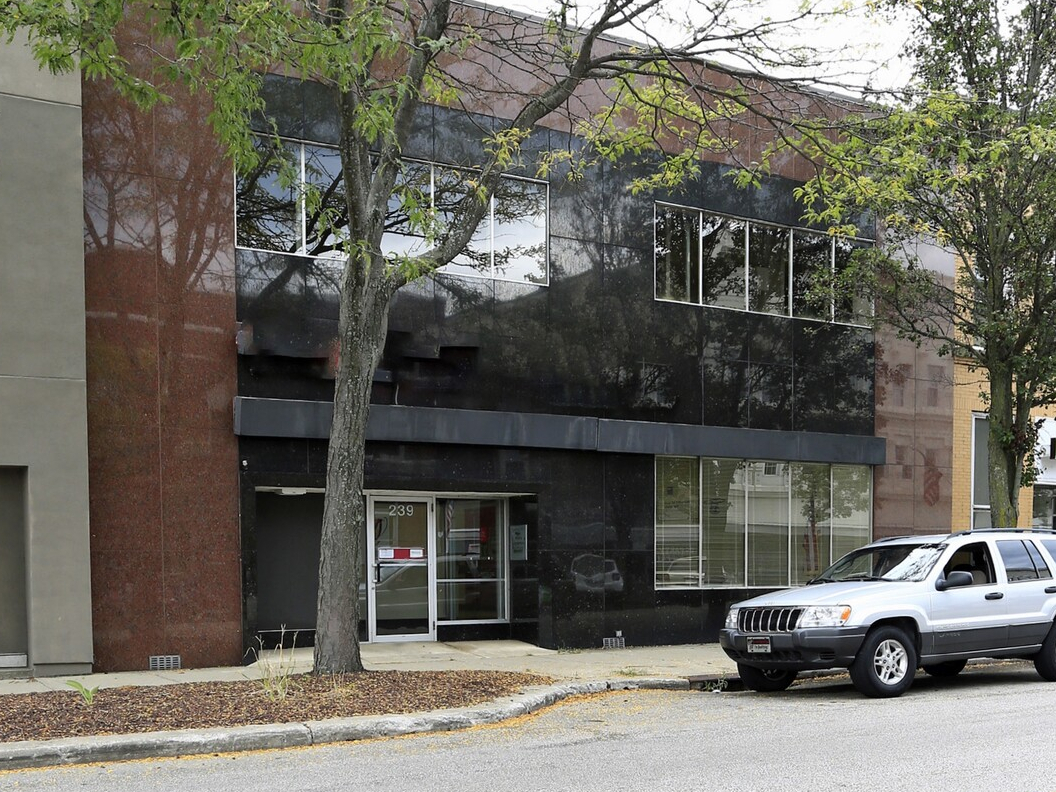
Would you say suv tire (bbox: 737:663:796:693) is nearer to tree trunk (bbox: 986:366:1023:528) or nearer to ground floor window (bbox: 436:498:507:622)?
ground floor window (bbox: 436:498:507:622)

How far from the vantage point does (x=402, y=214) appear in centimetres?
1519

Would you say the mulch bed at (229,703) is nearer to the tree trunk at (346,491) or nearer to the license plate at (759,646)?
the tree trunk at (346,491)

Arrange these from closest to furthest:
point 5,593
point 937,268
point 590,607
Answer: point 5,593 < point 590,607 < point 937,268

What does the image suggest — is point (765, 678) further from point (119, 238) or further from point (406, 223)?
point (119, 238)

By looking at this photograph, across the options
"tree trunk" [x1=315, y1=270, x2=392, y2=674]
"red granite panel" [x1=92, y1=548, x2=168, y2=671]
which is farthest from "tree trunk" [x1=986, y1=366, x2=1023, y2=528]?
"red granite panel" [x1=92, y1=548, x2=168, y2=671]

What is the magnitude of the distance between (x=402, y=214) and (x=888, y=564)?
25.0 ft

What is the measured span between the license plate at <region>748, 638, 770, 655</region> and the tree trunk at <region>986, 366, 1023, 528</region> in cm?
673

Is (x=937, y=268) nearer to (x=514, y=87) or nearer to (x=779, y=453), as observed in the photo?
(x=779, y=453)

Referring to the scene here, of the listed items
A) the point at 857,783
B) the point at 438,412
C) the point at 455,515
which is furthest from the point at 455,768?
the point at 455,515

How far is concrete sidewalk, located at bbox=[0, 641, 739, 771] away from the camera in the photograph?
8391 mm

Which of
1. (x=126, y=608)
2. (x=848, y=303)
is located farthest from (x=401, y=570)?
(x=848, y=303)

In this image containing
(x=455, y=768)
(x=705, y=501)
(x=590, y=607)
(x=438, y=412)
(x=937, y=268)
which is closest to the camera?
(x=455, y=768)

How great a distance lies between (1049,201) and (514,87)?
303 inches

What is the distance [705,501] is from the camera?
17.7 m
